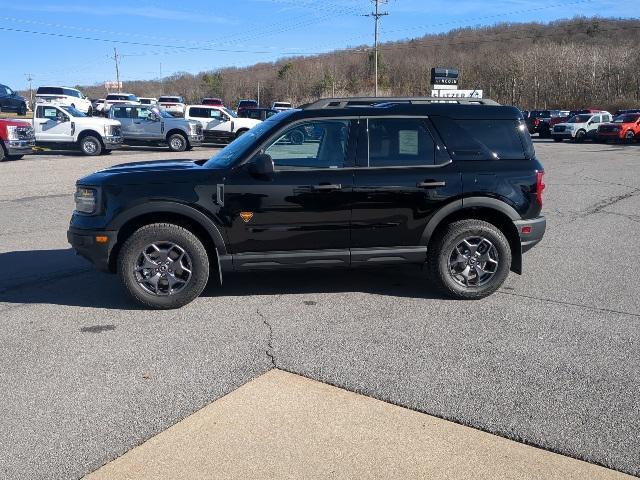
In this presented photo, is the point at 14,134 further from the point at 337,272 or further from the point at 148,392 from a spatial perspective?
the point at 148,392

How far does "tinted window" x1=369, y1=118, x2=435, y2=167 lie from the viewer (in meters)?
5.53

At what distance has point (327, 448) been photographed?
316 centimetres

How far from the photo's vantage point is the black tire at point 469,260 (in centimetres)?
561

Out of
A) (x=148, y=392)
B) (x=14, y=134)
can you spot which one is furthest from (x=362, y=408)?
(x=14, y=134)

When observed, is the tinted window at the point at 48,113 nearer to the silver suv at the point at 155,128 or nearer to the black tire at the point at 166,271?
the silver suv at the point at 155,128

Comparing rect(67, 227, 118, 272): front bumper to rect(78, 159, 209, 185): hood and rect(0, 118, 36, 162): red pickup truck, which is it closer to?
rect(78, 159, 209, 185): hood

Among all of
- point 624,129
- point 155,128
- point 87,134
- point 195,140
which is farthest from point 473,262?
point 624,129

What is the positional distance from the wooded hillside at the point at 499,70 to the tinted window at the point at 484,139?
204 ft

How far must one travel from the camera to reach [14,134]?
19672 millimetres

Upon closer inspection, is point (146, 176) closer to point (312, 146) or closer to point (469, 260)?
point (312, 146)

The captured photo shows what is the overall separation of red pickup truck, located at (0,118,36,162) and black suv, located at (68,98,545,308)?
16350 millimetres

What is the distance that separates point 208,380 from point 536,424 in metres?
2.04

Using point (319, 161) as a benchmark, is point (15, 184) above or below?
below

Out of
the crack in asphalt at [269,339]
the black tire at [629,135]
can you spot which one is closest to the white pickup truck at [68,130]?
the crack in asphalt at [269,339]
